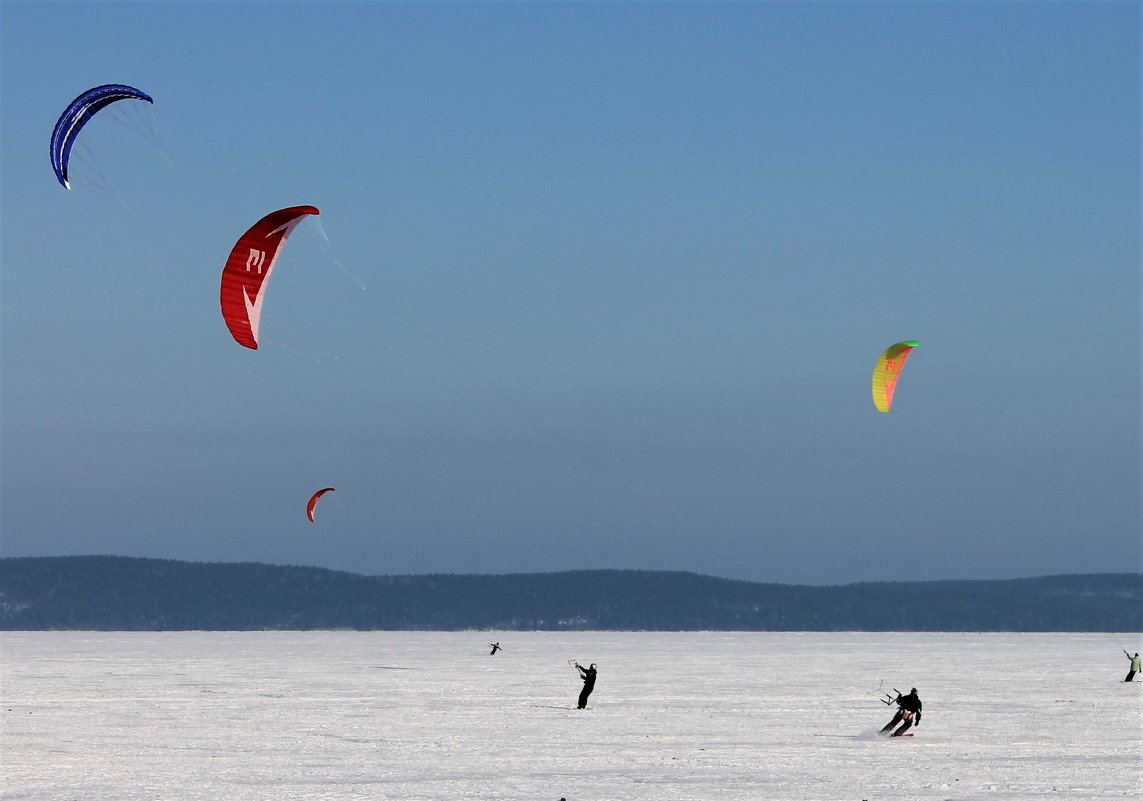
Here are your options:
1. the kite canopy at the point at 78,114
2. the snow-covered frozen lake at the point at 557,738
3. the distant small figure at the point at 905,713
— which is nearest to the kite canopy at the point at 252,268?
the kite canopy at the point at 78,114

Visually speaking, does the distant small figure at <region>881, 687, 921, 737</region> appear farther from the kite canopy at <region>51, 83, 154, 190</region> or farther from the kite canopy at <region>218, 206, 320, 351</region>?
the kite canopy at <region>51, 83, 154, 190</region>

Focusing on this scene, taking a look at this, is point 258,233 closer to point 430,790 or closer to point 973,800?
point 430,790

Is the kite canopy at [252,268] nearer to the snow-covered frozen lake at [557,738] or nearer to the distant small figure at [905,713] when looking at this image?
the snow-covered frozen lake at [557,738]

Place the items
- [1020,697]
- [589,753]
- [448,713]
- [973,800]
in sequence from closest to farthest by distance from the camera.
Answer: [973,800] → [589,753] → [448,713] → [1020,697]

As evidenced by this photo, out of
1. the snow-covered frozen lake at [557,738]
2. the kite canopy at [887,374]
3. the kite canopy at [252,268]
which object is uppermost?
the kite canopy at [887,374]

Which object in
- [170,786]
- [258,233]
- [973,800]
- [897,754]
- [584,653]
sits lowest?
[170,786]

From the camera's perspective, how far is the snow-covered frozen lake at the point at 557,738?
18.3 m

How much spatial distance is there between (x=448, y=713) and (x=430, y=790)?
36.9 feet

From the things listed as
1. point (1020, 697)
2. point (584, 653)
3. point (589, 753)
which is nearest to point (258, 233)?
point (589, 753)

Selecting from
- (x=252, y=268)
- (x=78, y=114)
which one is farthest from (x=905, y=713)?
(x=78, y=114)

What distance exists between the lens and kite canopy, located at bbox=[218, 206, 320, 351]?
25.7 metres

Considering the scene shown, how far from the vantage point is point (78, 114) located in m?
26.2

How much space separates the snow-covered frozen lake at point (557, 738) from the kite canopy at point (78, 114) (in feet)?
31.1

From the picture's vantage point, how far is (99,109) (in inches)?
1019
